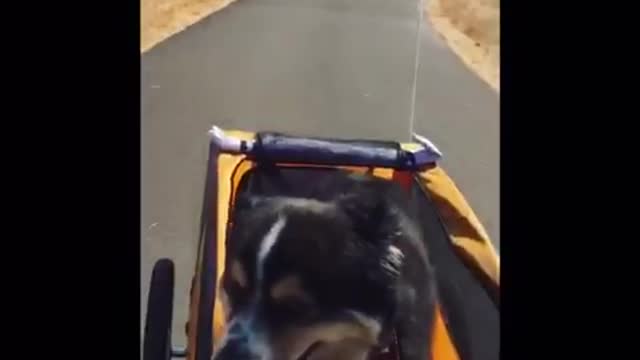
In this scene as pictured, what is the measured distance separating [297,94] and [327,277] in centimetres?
28

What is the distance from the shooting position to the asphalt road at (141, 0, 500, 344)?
160 centimetres

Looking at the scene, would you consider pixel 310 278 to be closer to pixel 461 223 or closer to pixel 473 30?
pixel 461 223

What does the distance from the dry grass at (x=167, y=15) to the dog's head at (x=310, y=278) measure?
28 cm

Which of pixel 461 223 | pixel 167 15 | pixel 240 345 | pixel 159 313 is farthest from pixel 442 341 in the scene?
pixel 167 15

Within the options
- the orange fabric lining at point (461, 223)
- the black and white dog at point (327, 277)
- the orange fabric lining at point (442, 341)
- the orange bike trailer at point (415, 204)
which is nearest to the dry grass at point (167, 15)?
the orange bike trailer at point (415, 204)

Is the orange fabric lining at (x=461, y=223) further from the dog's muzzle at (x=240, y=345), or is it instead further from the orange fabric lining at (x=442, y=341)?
the dog's muzzle at (x=240, y=345)

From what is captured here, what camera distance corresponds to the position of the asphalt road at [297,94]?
1.60m

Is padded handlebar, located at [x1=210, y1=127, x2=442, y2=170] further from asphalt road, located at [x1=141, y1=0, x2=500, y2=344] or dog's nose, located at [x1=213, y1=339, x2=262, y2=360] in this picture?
dog's nose, located at [x1=213, y1=339, x2=262, y2=360]
